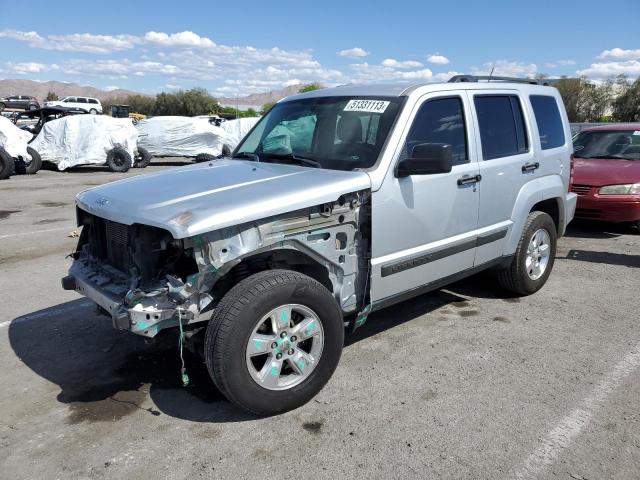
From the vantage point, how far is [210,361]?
2.95 m

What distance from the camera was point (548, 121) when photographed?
17.3ft

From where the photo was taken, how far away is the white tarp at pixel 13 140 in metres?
15.8

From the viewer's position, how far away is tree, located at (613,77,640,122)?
5084 centimetres

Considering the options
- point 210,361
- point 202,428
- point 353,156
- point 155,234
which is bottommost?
point 202,428

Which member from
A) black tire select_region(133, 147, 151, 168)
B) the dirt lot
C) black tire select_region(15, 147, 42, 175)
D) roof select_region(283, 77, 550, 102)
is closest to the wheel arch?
the dirt lot

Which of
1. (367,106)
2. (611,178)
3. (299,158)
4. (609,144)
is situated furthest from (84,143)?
(367,106)

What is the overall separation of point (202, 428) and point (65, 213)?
8395mm

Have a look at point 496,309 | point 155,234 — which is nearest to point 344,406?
point 155,234

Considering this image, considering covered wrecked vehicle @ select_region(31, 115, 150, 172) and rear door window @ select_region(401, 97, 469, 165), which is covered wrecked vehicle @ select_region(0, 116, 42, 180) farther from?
rear door window @ select_region(401, 97, 469, 165)

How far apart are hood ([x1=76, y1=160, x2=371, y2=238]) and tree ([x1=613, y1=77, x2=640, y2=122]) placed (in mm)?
55539

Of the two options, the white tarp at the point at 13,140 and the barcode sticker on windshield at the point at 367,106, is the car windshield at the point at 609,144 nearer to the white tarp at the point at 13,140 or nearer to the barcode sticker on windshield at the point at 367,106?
the barcode sticker on windshield at the point at 367,106

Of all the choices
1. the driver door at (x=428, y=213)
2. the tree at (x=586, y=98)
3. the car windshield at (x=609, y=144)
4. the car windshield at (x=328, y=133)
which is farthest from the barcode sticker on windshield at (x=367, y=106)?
the tree at (x=586, y=98)

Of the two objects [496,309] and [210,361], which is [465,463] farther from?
[496,309]

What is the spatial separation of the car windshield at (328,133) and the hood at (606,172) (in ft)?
17.8
